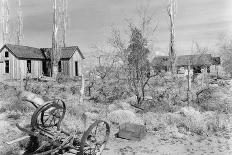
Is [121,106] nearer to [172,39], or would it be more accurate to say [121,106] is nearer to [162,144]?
[162,144]

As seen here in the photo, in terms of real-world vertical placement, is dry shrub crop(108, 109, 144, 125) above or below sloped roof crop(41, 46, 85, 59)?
below

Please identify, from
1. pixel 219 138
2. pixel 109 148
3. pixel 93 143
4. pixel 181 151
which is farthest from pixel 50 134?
pixel 219 138

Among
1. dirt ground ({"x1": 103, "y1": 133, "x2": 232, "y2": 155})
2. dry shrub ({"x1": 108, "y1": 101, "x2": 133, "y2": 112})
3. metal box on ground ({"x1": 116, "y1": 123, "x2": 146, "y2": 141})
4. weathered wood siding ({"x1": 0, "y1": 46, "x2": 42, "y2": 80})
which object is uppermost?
weathered wood siding ({"x1": 0, "y1": 46, "x2": 42, "y2": 80})

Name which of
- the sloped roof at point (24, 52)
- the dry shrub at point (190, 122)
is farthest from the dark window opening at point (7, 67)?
the dry shrub at point (190, 122)

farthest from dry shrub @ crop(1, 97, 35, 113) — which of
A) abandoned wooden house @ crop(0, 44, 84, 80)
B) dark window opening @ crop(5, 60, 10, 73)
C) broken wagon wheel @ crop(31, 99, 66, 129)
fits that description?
dark window opening @ crop(5, 60, 10, 73)

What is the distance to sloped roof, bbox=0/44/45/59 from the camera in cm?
2656

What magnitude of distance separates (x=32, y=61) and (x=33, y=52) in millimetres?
1369

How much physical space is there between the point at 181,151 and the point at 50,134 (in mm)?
3695

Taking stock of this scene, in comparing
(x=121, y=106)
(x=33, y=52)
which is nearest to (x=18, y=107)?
(x=121, y=106)

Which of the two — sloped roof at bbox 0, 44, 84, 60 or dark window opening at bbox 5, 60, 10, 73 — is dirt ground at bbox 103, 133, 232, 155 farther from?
Result: dark window opening at bbox 5, 60, 10, 73

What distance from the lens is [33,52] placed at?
28.5m

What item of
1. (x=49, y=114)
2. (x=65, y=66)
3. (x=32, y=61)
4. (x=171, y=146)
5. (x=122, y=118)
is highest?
(x=32, y=61)

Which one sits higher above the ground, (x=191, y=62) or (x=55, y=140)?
(x=191, y=62)

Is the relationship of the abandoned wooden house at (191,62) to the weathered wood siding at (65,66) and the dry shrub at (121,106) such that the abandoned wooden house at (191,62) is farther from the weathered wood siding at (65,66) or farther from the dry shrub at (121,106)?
the weathered wood siding at (65,66)
